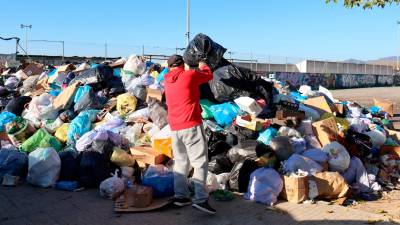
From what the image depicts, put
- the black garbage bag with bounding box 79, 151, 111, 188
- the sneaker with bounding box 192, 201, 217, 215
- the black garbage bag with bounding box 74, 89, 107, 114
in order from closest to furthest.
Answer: the sneaker with bounding box 192, 201, 217, 215, the black garbage bag with bounding box 79, 151, 111, 188, the black garbage bag with bounding box 74, 89, 107, 114

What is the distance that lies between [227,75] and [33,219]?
12.0 feet

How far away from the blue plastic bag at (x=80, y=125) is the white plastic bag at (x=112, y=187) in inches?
66.2

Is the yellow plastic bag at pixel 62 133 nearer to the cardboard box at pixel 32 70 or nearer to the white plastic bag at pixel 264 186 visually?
the white plastic bag at pixel 264 186

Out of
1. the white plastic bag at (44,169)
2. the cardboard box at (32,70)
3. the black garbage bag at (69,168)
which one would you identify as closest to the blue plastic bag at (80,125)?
Result: the black garbage bag at (69,168)

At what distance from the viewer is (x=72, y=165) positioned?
227 inches

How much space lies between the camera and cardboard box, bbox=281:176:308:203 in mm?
4965

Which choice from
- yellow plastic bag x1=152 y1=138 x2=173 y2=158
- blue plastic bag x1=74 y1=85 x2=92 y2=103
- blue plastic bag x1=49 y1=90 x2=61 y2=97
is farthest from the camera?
blue plastic bag x1=49 y1=90 x2=61 y2=97

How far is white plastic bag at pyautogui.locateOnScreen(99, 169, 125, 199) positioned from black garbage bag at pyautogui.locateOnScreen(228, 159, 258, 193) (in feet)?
4.30

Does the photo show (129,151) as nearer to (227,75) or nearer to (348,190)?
(227,75)

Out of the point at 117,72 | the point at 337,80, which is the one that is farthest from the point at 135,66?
the point at 337,80

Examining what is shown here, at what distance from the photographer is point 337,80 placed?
41.2 meters

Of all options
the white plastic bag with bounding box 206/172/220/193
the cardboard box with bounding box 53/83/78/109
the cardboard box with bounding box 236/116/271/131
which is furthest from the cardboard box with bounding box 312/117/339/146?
the cardboard box with bounding box 53/83/78/109

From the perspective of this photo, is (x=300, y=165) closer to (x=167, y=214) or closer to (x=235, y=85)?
(x=167, y=214)

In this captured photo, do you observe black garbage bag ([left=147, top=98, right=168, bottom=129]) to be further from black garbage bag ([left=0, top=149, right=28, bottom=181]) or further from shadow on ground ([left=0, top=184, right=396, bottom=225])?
black garbage bag ([left=0, top=149, right=28, bottom=181])
